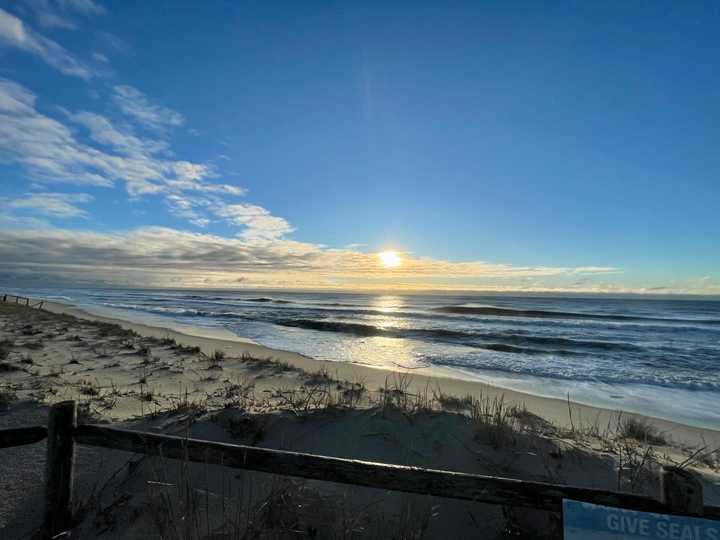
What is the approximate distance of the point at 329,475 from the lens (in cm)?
322

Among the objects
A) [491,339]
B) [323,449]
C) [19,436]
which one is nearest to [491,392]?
[323,449]

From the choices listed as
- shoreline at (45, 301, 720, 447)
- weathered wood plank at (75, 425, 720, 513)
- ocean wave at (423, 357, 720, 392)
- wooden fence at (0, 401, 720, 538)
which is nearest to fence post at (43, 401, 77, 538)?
wooden fence at (0, 401, 720, 538)

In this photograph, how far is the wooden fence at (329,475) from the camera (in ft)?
8.39

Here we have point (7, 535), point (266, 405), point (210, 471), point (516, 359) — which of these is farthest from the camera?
point (516, 359)

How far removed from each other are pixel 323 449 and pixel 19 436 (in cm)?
345

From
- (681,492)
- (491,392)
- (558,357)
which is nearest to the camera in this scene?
(681,492)

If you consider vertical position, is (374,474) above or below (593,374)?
above

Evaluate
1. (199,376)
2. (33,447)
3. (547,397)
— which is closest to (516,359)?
(547,397)

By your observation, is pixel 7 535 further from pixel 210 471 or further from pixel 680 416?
pixel 680 416

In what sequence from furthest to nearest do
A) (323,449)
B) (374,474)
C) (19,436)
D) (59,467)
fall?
(323,449)
(59,467)
(19,436)
(374,474)

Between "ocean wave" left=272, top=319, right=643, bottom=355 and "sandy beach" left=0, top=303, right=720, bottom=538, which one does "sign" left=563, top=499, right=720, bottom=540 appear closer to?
"sandy beach" left=0, top=303, right=720, bottom=538

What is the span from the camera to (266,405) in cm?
743

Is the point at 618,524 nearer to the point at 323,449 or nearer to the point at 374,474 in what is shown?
the point at 374,474

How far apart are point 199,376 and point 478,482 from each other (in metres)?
10.3
